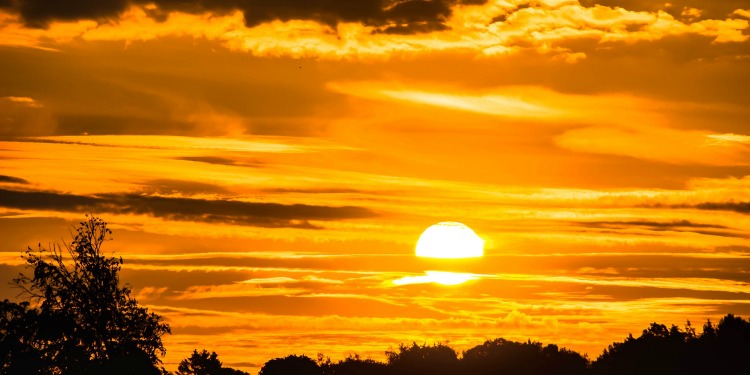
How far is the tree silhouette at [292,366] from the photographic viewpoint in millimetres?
132125

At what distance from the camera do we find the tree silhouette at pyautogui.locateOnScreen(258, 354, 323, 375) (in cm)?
13212

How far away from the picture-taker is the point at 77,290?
88.6m

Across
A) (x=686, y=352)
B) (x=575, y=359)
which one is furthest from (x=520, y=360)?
(x=686, y=352)

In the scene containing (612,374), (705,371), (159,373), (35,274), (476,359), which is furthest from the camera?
(476,359)

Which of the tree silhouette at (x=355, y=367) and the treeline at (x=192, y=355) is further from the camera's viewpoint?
the tree silhouette at (x=355, y=367)

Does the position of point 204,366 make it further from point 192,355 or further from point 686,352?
point 686,352

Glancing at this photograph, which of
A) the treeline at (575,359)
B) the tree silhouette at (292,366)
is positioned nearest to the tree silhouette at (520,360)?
the treeline at (575,359)

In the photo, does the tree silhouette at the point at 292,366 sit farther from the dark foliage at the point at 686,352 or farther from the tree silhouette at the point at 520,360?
the dark foliage at the point at 686,352

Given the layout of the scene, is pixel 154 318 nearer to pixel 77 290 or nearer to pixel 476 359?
pixel 77 290

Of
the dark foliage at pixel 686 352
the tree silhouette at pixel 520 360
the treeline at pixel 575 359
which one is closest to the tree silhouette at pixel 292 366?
the treeline at pixel 575 359

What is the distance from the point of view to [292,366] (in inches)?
5256

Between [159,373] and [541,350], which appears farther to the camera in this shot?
[541,350]

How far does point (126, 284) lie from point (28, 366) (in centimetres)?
1226

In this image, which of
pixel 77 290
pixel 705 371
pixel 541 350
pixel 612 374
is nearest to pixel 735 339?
pixel 705 371
